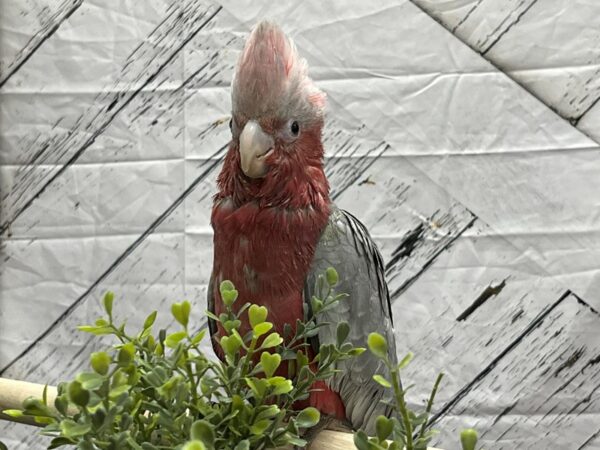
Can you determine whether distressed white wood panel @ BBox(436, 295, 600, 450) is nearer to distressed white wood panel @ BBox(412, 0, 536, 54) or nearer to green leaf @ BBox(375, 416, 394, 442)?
distressed white wood panel @ BBox(412, 0, 536, 54)

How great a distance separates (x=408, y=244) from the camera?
851 millimetres

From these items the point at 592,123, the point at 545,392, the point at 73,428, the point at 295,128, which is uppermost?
the point at 592,123

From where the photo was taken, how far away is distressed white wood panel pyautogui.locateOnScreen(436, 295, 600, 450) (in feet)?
2.68

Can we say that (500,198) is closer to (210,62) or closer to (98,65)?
(210,62)

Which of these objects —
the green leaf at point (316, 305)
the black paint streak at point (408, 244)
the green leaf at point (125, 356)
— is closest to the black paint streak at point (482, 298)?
the black paint streak at point (408, 244)

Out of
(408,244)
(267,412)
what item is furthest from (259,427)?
(408,244)

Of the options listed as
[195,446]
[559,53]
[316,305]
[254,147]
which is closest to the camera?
[195,446]

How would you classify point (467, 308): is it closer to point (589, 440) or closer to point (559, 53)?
point (589, 440)

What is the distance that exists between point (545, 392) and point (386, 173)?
35 cm

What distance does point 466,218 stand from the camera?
835 mm

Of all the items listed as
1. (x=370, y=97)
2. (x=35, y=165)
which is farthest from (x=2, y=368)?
(x=370, y=97)

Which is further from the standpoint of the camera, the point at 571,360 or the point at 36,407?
the point at 571,360

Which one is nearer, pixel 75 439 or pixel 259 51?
pixel 75 439

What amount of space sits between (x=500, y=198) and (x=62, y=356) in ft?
2.11
